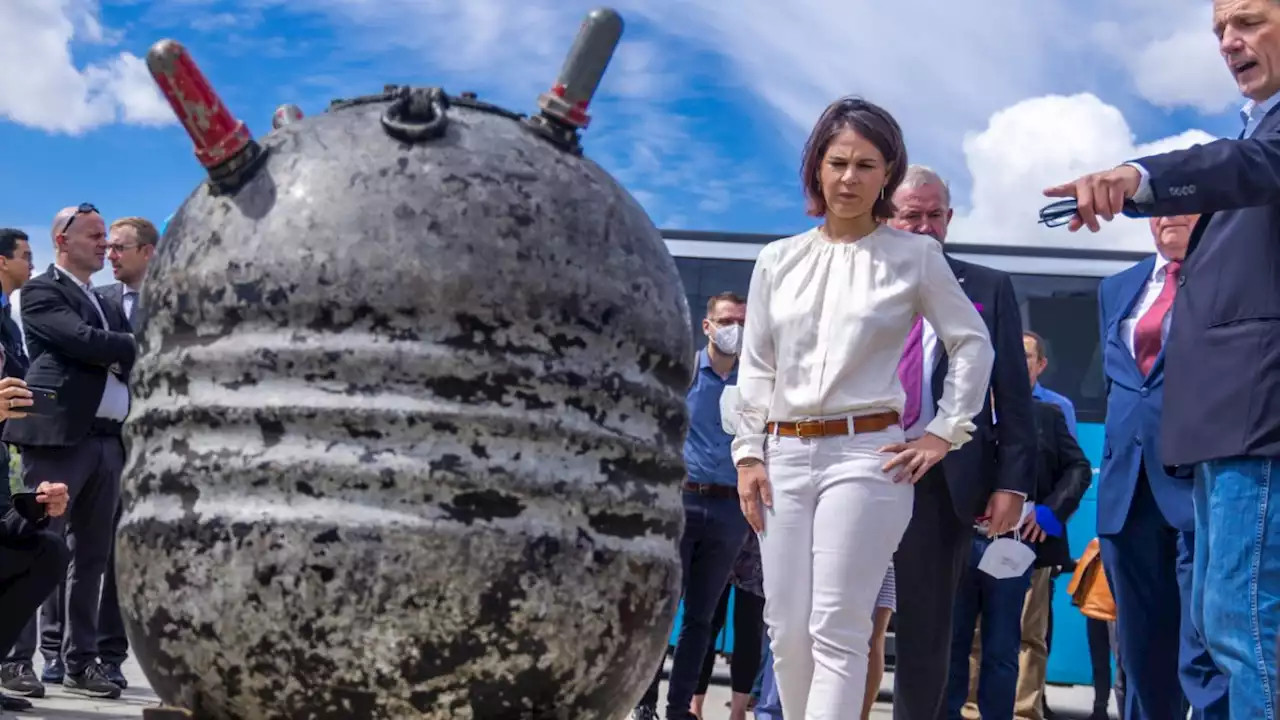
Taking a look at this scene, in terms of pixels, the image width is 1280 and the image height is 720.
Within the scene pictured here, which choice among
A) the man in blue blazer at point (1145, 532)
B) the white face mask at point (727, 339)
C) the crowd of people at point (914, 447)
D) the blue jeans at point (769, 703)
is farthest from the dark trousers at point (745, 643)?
the man in blue blazer at point (1145, 532)

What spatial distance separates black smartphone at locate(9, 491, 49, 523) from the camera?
510 centimetres

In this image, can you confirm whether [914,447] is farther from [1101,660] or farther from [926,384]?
[1101,660]

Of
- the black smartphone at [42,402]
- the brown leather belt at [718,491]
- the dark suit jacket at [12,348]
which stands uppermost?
the dark suit jacket at [12,348]

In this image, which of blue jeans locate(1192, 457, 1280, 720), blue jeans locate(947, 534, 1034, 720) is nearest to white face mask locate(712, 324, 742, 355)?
blue jeans locate(947, 534, 1034, 720)

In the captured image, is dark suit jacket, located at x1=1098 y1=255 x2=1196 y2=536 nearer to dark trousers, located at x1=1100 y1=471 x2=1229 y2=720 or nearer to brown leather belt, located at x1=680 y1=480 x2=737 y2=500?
dark trousers, located at x1=1100 y1=471 x2=1229 y2=720

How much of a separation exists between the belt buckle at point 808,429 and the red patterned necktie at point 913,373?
2.89 ft

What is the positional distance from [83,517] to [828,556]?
4.31 meters

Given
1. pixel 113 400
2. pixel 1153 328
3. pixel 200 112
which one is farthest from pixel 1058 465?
pixel 200 112

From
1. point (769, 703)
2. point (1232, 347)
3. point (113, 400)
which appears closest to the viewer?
point (1232, 347)

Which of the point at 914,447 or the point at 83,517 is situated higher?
the point at 914,447

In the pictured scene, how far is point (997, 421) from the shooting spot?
4.29 m

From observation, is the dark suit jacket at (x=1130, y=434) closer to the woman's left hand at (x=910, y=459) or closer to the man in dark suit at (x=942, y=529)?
the man in dark suit at (x=942, y=529)

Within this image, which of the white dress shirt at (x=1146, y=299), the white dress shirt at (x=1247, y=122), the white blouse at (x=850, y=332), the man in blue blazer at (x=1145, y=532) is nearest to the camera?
the white dress shirt at (x=1247, y=122)

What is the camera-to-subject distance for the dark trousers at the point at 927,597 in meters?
4.13
